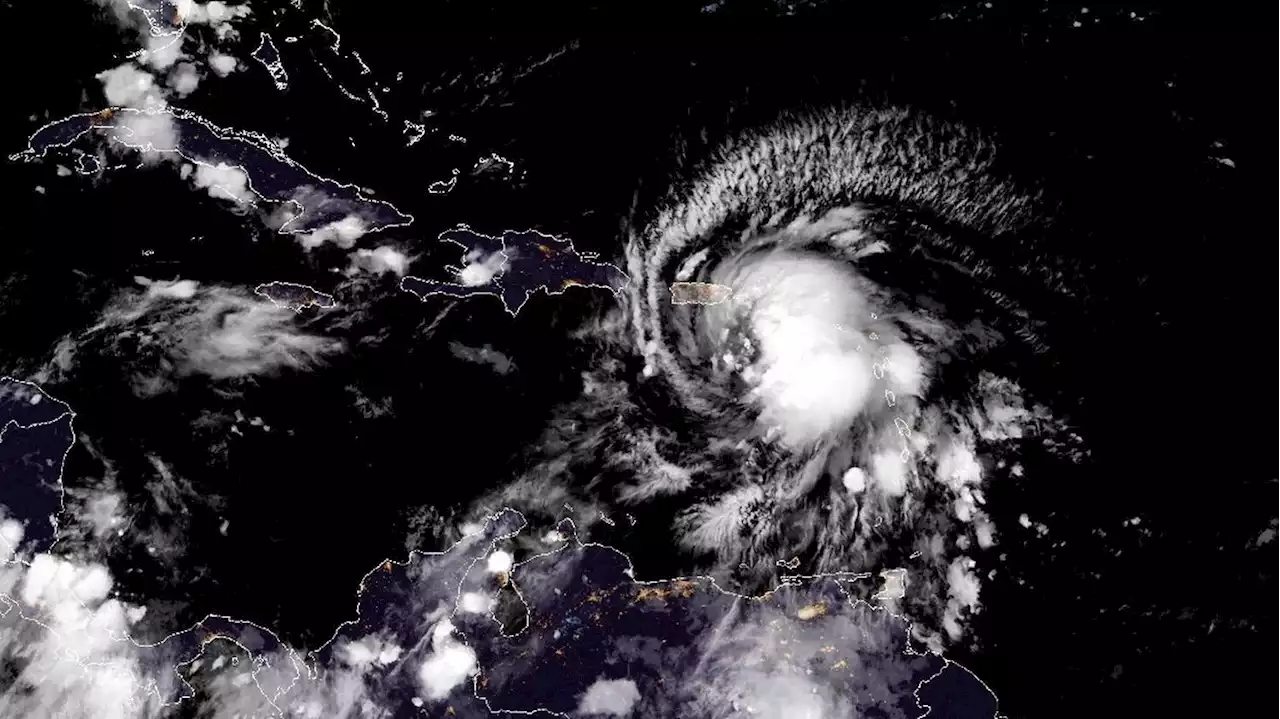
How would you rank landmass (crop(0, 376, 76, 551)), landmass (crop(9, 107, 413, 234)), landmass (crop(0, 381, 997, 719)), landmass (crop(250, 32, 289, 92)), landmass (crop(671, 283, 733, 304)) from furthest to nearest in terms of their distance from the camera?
landmass (crop(250, 32, 289, 92)) < landmass (crop(9, 107, 413, 234)) < landmass (crop(671, 283, 733, 304)) < landmass (crop(0, 376, 76, 551)) < landmass (crop(0, 381, 997, 719))

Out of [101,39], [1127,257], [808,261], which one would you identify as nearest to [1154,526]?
[1127,257]

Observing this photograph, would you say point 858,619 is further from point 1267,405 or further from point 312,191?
point 312,191

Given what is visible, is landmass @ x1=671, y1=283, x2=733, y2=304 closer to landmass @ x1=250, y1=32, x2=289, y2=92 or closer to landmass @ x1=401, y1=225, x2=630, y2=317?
landmass @ x1=401, y1=225, x2=630, y2=317

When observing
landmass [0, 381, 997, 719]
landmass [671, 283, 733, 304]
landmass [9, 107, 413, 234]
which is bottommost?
landmass [0, 381, 997, 719]

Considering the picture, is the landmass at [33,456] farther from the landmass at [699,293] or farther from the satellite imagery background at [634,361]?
the landmass at [699,293]

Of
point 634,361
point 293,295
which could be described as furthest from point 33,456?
point 634,361

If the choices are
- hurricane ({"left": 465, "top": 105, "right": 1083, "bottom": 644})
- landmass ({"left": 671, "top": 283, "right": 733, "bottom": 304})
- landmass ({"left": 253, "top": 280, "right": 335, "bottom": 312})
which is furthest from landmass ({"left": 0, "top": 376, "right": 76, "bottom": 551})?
landmass ({"left": 671, "top": 283, "right": 733, "bottom": 304})

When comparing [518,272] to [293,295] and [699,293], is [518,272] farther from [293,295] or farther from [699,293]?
[293,295]
